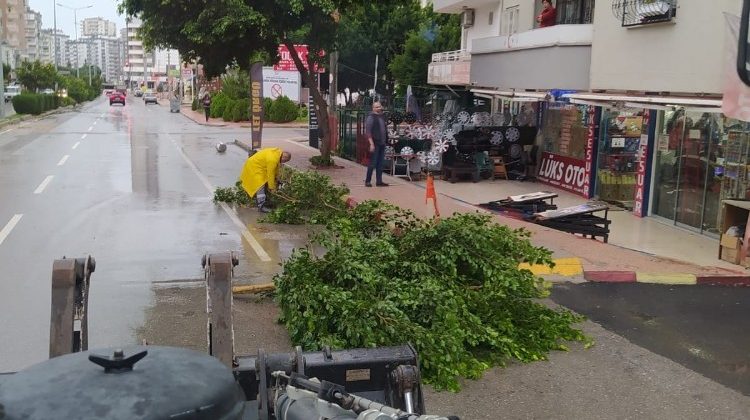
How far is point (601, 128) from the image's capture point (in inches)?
633

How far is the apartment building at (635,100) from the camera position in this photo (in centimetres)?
A: 1187

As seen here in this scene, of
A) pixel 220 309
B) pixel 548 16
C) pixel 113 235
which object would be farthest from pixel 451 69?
pixel 220 309

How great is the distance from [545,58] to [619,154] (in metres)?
2.62

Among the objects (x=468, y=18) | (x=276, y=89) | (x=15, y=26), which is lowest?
(x=276, y=89)

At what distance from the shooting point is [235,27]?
19.2 m

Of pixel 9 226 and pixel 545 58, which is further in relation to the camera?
pixel 545 58

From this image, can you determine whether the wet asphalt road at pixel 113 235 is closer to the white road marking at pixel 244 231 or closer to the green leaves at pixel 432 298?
the white road marking at pixel 244 231

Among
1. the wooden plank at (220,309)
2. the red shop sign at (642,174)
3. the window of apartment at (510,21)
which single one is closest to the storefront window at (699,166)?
the red shop sign at (642,174)

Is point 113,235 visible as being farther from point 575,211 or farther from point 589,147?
point 589,147

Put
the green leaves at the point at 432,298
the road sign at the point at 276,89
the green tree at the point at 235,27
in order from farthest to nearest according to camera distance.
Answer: the road sign at the point at 276,89 → the green tree at the point at 235,27 → the green leaves at the point at 432,298

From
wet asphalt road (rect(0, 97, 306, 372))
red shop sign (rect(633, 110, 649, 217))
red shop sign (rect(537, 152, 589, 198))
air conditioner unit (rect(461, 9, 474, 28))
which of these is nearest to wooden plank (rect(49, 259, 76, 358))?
wet asphalt road (rect(0, 97, 306, 372))

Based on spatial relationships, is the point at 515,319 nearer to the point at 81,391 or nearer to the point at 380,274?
the point at 380,274

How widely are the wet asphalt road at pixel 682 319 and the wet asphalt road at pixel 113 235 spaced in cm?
396

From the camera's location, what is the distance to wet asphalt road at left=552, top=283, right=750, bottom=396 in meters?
6.62
